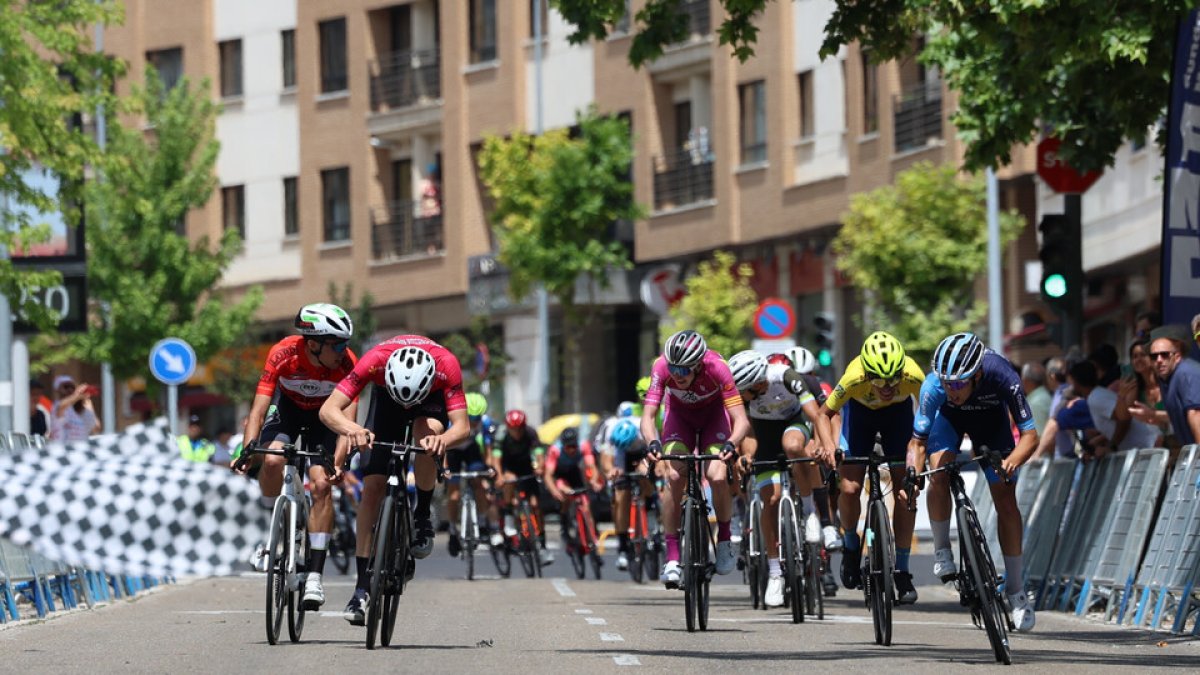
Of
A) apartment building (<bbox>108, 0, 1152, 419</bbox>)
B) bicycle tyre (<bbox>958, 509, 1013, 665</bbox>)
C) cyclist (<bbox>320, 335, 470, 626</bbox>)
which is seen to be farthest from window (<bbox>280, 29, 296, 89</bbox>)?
bicycle tyre (<bbox>958, 509, 1013, 665</bbox>)

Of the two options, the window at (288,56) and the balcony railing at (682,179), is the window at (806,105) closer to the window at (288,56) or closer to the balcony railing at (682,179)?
the balcony railing at (682,179)

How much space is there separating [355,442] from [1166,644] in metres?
4.99

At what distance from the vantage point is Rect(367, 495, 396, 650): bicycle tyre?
14188 mm

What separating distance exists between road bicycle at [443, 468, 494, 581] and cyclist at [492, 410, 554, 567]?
0.89 ft

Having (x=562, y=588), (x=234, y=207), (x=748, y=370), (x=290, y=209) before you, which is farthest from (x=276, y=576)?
(x=234, y=207)

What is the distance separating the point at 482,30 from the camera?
189 feet

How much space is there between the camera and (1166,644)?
621 inches

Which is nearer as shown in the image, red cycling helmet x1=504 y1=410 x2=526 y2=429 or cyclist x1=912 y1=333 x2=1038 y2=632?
cyclist x1=912 y1=333 x2=1038 y2=632

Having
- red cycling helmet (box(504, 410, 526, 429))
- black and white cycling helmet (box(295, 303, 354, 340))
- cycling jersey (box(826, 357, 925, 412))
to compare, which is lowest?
red cycling helmet (box(504, 410, 526, 429))

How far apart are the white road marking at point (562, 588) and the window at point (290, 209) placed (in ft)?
123

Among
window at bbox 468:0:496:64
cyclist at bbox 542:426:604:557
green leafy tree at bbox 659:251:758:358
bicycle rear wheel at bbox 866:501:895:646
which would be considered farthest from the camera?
window at bbox 468:0:496:64

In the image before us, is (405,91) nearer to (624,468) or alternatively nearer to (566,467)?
(566,467)

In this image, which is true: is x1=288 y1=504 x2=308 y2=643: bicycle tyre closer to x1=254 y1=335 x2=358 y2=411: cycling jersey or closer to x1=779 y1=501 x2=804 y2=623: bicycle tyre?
x1=254 y1=335 x2=358 y2=411: cycling jersey

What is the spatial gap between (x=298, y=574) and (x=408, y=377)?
4.18ft
